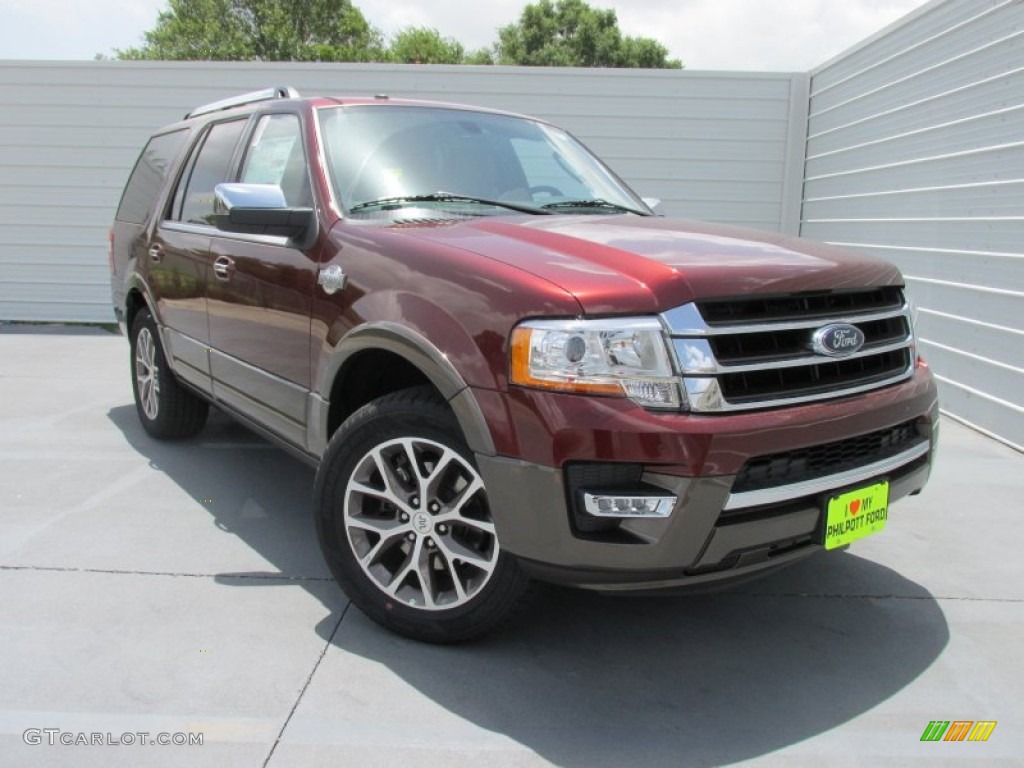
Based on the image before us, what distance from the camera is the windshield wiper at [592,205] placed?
3721mm

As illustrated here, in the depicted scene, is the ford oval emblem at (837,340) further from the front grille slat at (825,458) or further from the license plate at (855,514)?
the license plate at (855,514)

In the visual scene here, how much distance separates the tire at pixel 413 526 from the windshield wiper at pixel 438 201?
0.88 meters

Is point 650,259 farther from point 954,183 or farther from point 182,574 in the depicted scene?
point 954,183

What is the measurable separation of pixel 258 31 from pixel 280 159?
39.5m

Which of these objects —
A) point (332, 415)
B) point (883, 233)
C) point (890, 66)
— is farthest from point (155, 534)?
point (890, 66)

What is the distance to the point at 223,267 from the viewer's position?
401cm

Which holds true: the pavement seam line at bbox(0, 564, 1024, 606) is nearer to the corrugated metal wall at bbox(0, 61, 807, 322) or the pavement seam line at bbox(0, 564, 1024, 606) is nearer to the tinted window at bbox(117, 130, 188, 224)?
the tinted window at bbox(117, 130, 188, 224)

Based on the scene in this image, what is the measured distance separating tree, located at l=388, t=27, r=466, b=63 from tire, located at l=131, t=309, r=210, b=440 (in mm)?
39427

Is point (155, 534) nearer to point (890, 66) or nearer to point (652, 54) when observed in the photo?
point (890, 66)

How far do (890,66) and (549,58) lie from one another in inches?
1384

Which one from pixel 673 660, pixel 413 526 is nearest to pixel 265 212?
pixel 413 526

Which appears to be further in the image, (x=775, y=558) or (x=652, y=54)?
(x=652, y=54)

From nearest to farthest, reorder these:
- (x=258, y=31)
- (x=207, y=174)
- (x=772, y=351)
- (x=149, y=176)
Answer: (x=772, y=351)
(x=207, y=174)
(x=149, y=176)
(x=258, y=31)

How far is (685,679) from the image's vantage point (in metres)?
2.80
